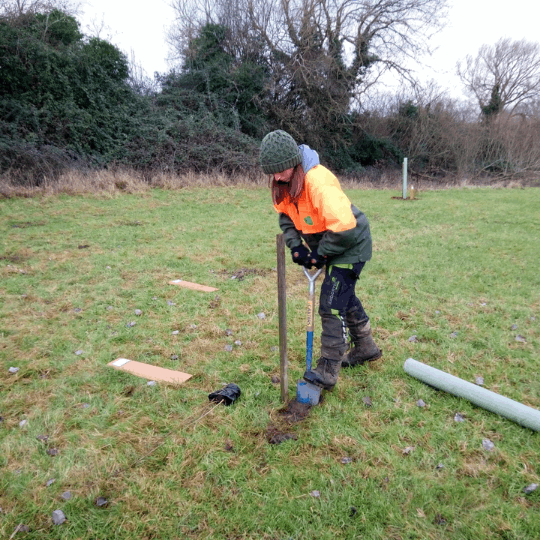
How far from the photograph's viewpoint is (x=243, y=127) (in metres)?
21.8

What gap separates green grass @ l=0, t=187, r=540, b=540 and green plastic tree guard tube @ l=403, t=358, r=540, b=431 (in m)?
0.08

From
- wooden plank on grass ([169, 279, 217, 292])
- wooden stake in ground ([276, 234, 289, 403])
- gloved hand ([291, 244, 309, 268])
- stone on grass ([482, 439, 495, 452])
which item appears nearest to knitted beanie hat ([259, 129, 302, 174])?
wooden stake in ground ([276, 234, 289, 403])

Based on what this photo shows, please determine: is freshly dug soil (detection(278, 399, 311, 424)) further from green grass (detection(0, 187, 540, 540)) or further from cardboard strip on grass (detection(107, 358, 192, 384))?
cardboard strip on grass (detection(107, 358, 192, 384))

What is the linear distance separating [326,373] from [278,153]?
175 centimetres

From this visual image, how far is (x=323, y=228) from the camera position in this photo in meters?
3.06

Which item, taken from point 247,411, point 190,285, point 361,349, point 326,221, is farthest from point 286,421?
point 190,285

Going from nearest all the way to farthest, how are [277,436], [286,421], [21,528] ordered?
[21,528], [277,436], [286,421]

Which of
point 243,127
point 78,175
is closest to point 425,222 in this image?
point 78,175

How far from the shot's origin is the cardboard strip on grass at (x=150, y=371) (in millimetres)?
3533

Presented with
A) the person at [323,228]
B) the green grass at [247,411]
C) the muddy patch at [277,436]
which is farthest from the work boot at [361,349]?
the muddy patch at [277,436]

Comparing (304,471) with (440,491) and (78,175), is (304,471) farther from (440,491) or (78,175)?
(78,175)

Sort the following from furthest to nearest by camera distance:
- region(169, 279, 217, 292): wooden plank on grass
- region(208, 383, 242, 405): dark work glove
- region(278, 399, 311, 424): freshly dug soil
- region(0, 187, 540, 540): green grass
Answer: region(169, 279, 217, 292): wooden plank on grass < region(208, 383, 242, 405): dark work glove < region(278, 399, 311, 424): freshly dug soil < region(0, 187, 540, 540): green grass

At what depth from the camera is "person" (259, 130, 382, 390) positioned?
2760 millimetres

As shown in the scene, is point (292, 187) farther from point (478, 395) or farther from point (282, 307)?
point (478, 395)
